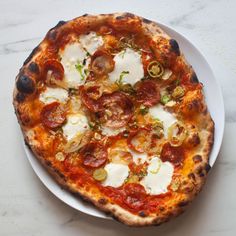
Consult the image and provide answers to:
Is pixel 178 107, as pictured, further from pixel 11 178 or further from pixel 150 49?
pixel 11 178

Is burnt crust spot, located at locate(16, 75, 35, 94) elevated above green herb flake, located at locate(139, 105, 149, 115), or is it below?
above

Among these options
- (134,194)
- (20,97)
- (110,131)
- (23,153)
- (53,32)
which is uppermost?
(53,32)

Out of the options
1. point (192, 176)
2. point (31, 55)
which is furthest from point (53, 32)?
point (192, 176)

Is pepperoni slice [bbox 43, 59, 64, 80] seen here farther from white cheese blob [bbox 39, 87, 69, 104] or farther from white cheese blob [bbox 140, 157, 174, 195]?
white cheese blob [bbox 140, 157, 174, 195]

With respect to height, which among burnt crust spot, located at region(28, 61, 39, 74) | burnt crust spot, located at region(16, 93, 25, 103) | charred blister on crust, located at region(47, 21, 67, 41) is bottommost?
burnt crust spot, located at region(16, 93, 25, 103)

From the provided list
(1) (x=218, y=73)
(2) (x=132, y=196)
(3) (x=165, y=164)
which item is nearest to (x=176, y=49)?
(1) (x=218, y=73)

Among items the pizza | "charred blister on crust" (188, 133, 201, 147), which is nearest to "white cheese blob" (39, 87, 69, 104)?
the pizza

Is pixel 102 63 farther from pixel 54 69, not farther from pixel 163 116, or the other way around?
pixel 163 116
